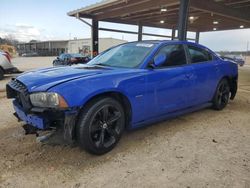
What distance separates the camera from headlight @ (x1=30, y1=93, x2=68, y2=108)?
2713mm

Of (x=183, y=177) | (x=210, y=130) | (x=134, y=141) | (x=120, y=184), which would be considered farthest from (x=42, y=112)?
(x=210, y=130)

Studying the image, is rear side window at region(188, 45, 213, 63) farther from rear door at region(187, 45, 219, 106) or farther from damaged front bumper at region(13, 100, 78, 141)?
damaged front bumper at region(13, 100, 78, 141)

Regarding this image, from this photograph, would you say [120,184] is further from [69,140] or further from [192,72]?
[192,72]

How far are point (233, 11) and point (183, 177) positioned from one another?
36.8ft

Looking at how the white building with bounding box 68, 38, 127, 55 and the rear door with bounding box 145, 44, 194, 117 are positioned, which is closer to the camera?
the rear door with bounding box 145, 44, 194, 117

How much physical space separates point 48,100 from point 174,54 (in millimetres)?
2341

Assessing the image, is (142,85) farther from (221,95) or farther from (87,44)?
(87,44)

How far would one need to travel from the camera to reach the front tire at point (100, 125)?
287cm

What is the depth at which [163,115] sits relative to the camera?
3883 mm

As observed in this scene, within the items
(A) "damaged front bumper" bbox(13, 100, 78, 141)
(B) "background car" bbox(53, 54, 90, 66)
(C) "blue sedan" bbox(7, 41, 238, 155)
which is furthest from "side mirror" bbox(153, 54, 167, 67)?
(B) "background car" bbox(53, 54, 90, 66)

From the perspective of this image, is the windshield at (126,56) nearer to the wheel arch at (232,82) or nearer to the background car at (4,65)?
the wheel arch at (232,82)

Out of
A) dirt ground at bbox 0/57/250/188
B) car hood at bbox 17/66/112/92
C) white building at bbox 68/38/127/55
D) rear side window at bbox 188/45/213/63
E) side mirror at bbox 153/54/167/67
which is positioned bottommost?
dirt ground at bbox 0/57/250/188

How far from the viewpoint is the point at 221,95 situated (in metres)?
5.30

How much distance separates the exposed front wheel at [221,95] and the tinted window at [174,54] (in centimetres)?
138
